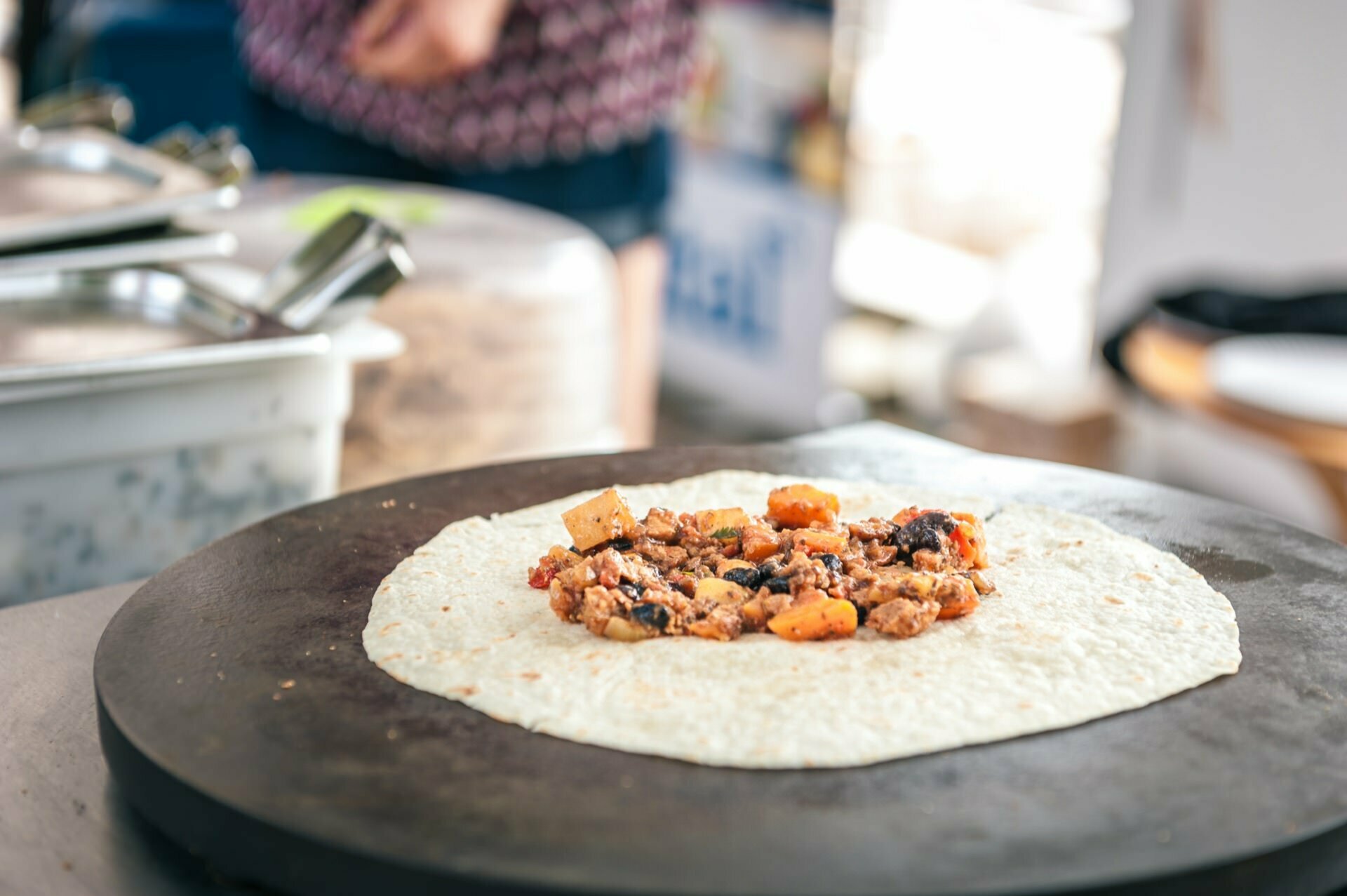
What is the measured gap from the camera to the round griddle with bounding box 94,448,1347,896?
0.71 meters

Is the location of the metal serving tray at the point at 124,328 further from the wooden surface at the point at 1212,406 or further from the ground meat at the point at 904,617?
the wooden surface at the point at 1212,406

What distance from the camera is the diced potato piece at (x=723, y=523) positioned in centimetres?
116

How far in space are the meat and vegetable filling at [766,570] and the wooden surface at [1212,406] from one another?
1.35 metres

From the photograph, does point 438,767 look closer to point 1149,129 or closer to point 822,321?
point 1149,129

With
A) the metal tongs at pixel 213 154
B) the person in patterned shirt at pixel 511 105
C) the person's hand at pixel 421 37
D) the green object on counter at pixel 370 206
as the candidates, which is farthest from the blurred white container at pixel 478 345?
the person in patterned shirt at pixel 511 105

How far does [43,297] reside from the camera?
5.24 ft

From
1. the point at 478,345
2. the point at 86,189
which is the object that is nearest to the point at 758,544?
the point at 478,345

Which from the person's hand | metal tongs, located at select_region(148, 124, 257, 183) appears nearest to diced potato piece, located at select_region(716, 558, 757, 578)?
metal tongs, located at select_region(148, 124, 257, 183)

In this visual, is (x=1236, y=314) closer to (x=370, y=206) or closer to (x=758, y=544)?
(x=370, y=206)

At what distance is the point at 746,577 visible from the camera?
3.51 ft

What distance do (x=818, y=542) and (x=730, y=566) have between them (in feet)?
0.27

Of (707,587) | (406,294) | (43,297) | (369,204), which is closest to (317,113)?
(369,204)

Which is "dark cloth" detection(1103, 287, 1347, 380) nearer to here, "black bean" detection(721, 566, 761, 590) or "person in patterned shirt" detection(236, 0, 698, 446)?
"person in patterned shirt" detection(236, 0, 698, 446)

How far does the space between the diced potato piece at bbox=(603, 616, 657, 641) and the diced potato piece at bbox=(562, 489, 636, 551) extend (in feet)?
0.37
